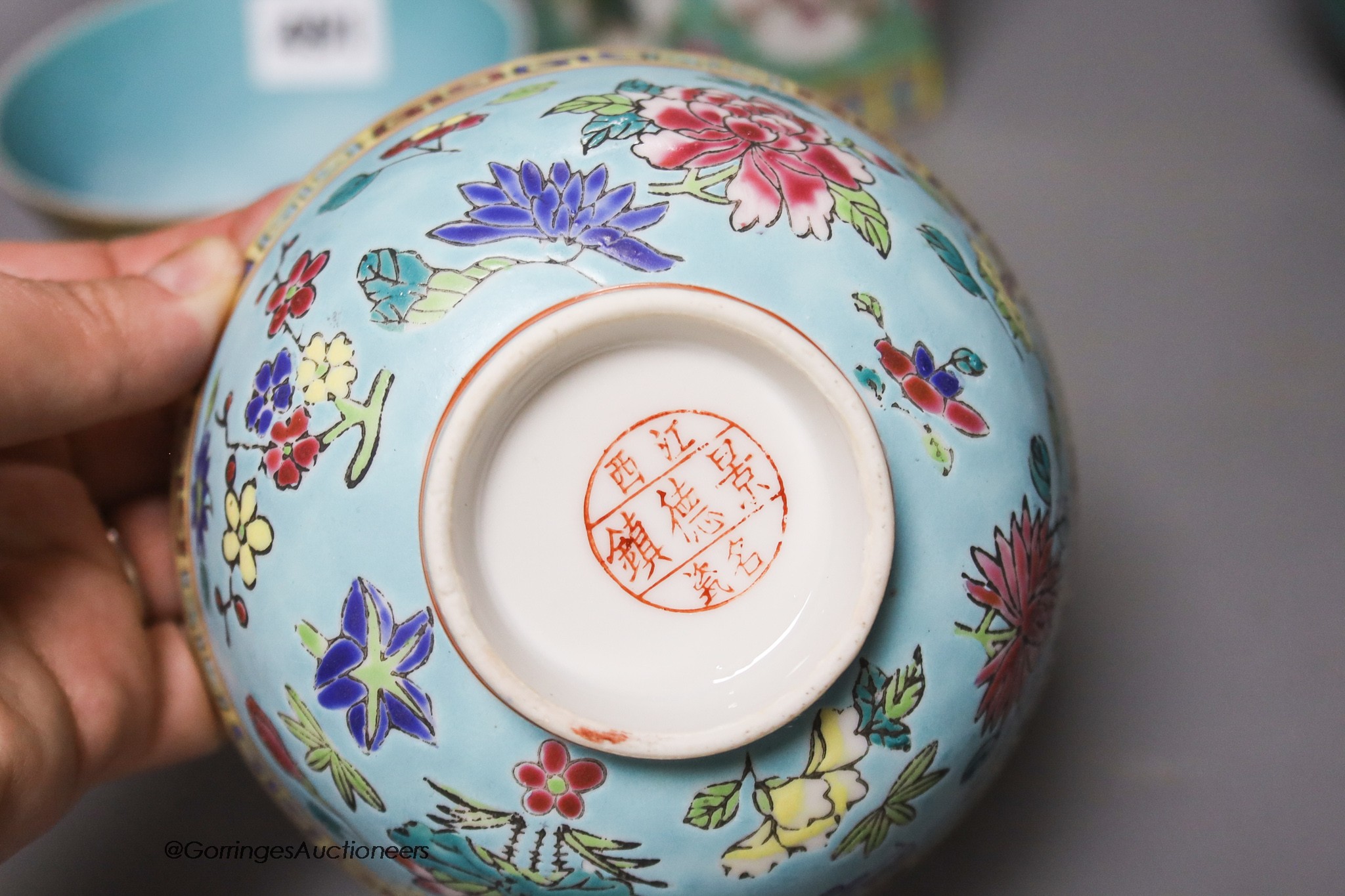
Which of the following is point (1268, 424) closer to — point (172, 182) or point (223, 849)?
point (223, 849)

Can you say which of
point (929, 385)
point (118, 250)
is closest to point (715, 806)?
point (929, 385)

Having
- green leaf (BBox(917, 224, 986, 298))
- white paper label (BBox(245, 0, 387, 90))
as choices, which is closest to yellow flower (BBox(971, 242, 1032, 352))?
green leaf (BBox(917, 224, 986, 298))

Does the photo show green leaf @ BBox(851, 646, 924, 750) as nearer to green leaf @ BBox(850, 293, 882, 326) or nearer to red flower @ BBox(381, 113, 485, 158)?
green leaf @ BBox(850, 293, 882, 326)

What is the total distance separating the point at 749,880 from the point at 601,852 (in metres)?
0.09

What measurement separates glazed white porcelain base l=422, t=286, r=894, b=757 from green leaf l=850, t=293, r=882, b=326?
66 millimetres

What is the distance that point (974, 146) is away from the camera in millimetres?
1542

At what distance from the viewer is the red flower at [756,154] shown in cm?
66

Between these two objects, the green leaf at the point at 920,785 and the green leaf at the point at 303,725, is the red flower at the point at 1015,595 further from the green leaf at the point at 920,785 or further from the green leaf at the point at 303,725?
the green leaf at the point at 303,725

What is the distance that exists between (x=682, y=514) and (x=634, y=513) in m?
0.03

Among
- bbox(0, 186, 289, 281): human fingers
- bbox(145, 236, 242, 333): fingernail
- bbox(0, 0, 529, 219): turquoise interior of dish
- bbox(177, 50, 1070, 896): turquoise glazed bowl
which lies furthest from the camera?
bbox(0, 0, 529, 219): turquoise interior of dish

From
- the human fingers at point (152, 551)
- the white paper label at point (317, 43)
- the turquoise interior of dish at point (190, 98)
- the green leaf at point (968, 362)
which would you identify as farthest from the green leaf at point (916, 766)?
the white paper label at point (317, 43)

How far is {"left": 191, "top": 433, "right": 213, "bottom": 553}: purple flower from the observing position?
0.72 meters

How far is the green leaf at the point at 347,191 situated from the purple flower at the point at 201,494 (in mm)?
165

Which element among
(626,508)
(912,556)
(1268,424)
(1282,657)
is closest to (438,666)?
(626,508)
